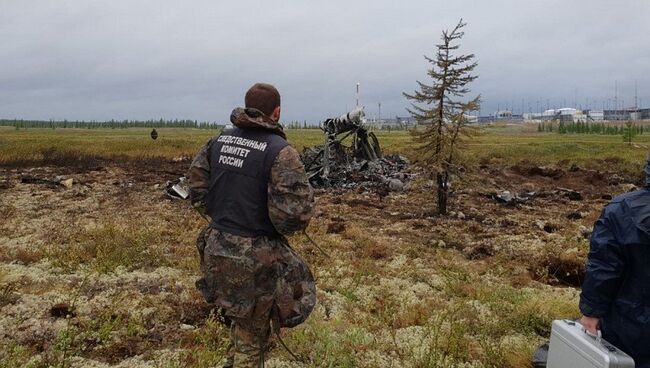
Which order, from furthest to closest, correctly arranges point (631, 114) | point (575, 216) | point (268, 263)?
point (631, 114)
point (575, 216)
point (268, 263)

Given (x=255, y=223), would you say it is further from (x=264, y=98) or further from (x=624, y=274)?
(x=624, y=274)

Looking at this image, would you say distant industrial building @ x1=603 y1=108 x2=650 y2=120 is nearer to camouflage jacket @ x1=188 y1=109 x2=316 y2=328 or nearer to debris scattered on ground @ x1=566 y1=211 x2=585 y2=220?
debris scattered on ground @ x1=566 y1=211 x2=585 y2=220

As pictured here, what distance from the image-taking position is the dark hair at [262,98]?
3.78 meters

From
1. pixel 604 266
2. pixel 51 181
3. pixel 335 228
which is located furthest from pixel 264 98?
pixel 51 181

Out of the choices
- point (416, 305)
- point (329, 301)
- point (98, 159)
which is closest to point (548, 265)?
point (416, 305)

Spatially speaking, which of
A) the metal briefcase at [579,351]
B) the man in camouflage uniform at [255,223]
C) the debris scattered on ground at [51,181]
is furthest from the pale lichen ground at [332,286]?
the debris scattered on ground at [51,181]

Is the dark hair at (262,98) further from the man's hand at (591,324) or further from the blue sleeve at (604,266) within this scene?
the man's hand at (591,324)

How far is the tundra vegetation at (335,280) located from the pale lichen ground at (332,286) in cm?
3

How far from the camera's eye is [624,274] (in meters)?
3.10

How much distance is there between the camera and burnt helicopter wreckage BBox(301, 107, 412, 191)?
17859 millimetres

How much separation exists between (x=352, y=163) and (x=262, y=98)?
52.8 ft

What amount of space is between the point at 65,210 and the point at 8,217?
1452mm

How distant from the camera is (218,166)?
3.88 m

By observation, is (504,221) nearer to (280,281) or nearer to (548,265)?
(548,265)
